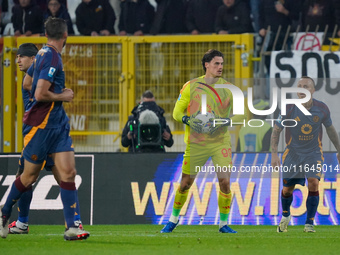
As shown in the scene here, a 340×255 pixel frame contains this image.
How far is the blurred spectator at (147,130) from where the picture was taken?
1423 centimetres

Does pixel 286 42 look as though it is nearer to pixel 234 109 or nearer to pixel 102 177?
pixel 234 109

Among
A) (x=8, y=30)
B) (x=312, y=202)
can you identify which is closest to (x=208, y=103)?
(x=312, y=202)

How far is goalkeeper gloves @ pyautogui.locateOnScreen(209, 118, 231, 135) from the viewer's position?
34.0 feet

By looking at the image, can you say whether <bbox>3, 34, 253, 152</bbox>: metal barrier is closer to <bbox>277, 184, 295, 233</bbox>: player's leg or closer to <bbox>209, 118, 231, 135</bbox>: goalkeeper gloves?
<bbox>277, 184, 295, 233</bbox>: player's leg

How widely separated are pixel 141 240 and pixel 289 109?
3.55 metres

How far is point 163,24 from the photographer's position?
1627cm

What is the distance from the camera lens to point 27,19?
16969 millimetres

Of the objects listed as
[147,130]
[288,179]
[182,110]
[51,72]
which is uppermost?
[51,72]

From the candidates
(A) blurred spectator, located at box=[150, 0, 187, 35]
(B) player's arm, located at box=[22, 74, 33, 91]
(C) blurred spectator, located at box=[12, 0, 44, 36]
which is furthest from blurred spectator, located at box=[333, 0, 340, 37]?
(B) player's arm, located at box=[22, 74, 33, 91]

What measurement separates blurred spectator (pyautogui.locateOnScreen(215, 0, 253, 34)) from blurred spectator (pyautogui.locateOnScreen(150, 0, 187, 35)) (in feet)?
2.57

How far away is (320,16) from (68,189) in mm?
8371

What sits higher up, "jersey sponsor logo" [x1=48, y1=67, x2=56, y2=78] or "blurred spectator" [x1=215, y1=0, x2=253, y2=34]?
"blurred spectator" [x1=215, y1=0, x2=253, y2=34]

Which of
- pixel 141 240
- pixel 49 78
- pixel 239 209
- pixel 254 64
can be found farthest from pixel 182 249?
pixel 254 64

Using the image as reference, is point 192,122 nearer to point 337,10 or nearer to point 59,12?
point 337,10
